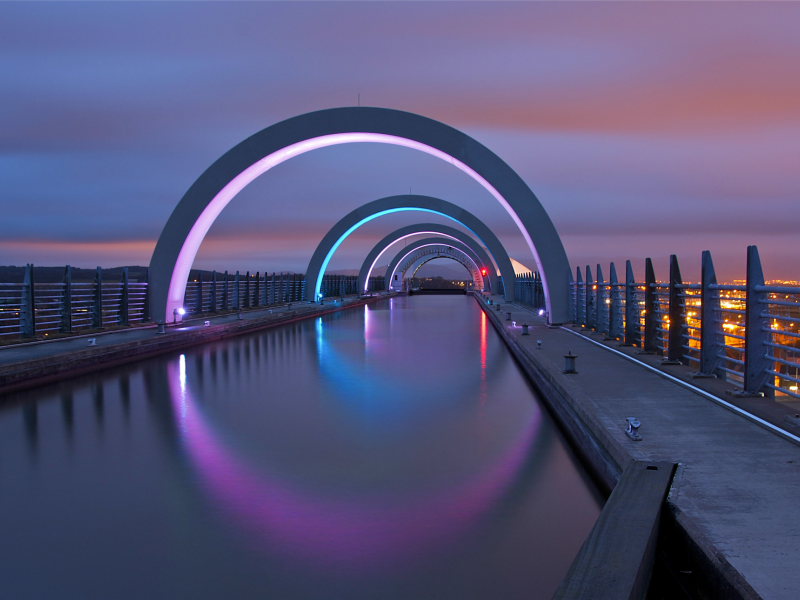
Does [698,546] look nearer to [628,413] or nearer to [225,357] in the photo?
[628,413]

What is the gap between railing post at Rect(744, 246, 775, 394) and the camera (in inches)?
233

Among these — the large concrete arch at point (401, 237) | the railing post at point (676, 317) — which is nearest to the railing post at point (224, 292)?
the railing post at point (676, 317)

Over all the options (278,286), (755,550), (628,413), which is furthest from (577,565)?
(278,286)

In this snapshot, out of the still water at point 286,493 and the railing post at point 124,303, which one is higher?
the railing post at point 124,303

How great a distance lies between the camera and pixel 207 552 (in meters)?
3.53

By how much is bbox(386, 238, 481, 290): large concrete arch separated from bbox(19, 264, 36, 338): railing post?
43231 millimetres

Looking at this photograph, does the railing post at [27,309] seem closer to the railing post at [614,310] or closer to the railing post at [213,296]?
the railing post at [213,296]

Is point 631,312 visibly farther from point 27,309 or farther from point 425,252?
point 425,252

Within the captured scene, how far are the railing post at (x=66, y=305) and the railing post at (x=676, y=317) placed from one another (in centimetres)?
1204

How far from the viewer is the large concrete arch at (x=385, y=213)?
32.3m

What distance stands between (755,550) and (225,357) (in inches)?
417

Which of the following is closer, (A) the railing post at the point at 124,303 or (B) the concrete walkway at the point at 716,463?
(B) the concrete walkway at the point at 716,463

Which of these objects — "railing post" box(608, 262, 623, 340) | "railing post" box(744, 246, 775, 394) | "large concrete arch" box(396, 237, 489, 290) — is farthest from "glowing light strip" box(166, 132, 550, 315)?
"large concrete arch" box(396, 237, 489, 290)

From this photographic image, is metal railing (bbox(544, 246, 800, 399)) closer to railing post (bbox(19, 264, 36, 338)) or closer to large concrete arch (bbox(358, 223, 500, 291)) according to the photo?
railing post (bbox(19, 264, 36, 338))
